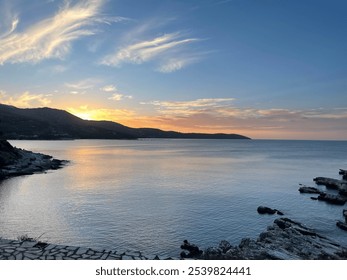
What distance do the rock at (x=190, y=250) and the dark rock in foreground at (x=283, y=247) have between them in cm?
80

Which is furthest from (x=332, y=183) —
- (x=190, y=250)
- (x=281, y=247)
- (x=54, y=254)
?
(x=54, y=254)

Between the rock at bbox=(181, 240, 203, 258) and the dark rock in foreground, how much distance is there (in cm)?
80

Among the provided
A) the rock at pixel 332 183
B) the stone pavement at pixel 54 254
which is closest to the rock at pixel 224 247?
the stone pavement at pixel 54 254

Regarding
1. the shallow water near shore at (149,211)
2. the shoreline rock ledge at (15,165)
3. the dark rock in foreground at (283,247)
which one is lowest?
the shallow water near shore at (149,211)

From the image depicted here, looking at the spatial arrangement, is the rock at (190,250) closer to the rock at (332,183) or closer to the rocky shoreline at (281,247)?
the rocky shoreline at (281,247)

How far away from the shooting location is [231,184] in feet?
236

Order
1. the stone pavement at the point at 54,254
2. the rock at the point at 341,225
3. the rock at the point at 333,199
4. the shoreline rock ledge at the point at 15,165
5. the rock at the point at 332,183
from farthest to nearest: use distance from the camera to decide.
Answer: the shoreline rock ledge at the point at 15,165 < the rock at the point at 332,183 < the rock at the point at 333,199 < the rock at the point at 341,225 < the stone pavement at the point at 54,254

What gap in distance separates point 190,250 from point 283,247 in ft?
28.9

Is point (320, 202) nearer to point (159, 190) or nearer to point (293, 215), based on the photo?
point (293, 215)

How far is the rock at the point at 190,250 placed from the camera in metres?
28.3

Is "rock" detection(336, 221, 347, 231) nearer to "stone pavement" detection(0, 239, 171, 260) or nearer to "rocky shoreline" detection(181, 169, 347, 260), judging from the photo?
"rocky shoreline" detection(181, 169, 347, 260)

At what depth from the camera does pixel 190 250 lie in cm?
2961

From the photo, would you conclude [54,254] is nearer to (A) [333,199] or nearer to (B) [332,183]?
(A) [333,199]

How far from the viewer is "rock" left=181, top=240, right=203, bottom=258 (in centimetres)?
2830
